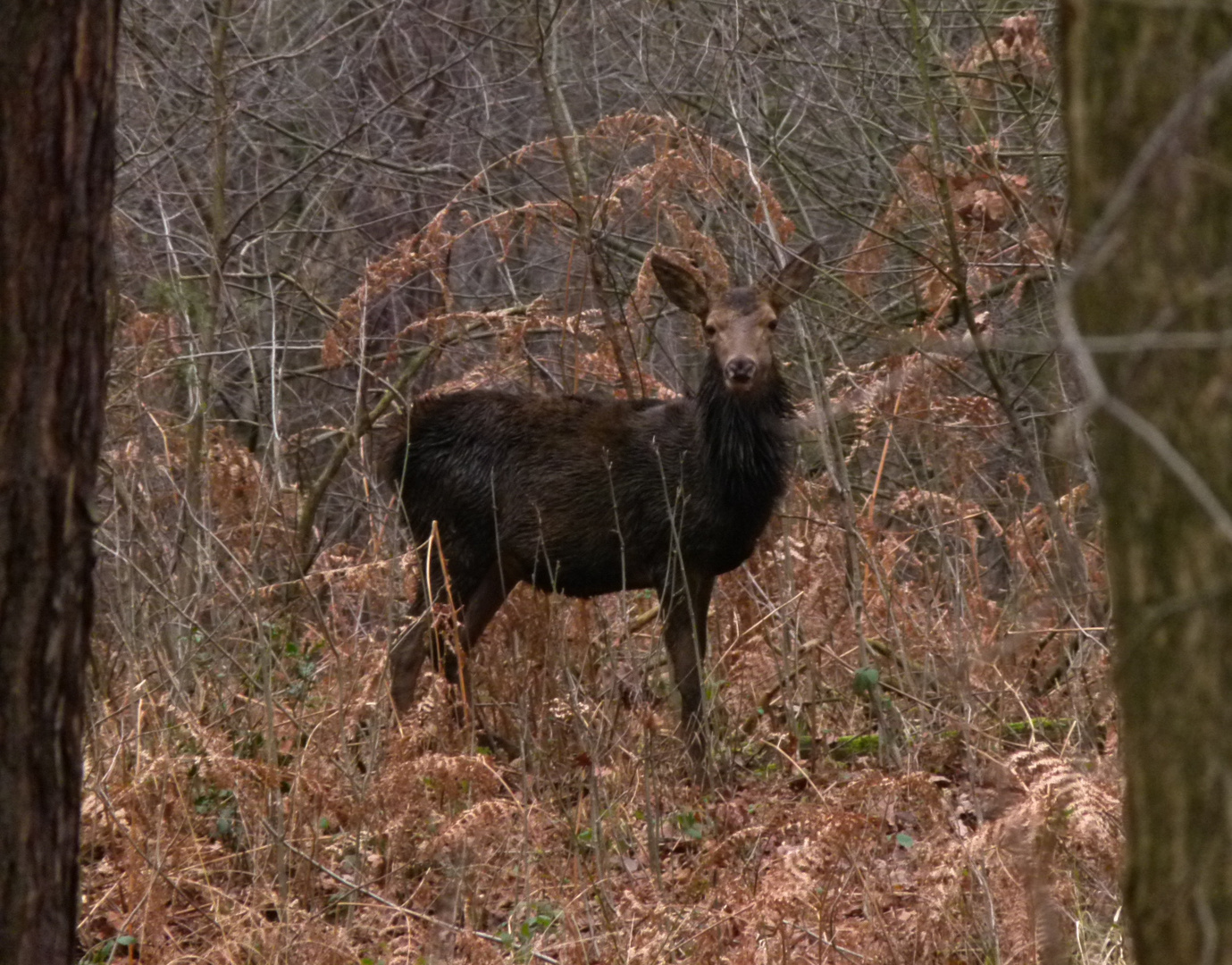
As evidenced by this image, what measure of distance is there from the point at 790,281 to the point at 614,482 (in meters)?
1.38

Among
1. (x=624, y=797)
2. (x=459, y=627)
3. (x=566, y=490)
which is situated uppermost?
(x=566, y=490)

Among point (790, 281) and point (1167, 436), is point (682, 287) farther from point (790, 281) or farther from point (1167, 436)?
point (1167, 436)

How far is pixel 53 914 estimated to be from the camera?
3564 mm

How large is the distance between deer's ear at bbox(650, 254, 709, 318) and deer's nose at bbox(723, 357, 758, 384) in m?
0.64

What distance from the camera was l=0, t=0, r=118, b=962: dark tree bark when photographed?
11.5ft

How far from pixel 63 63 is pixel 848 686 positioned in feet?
19.4

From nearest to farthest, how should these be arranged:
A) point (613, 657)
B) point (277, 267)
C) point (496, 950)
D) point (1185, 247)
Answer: point (1185, 247), point (496, 950), point (613, 657), point (277, 267)

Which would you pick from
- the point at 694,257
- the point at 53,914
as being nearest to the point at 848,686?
the point at 694,257

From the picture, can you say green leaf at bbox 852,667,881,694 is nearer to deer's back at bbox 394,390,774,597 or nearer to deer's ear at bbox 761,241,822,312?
deer's back at bbox 394,390,774,597

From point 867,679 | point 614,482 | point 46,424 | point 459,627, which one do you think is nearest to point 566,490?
point 614,482

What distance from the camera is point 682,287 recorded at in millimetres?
8805

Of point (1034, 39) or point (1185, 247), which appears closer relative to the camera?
point (1185, 247)

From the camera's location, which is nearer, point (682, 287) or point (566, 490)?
point (682, 287)

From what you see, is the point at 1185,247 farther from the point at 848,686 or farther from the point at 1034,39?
the point at 848,686
